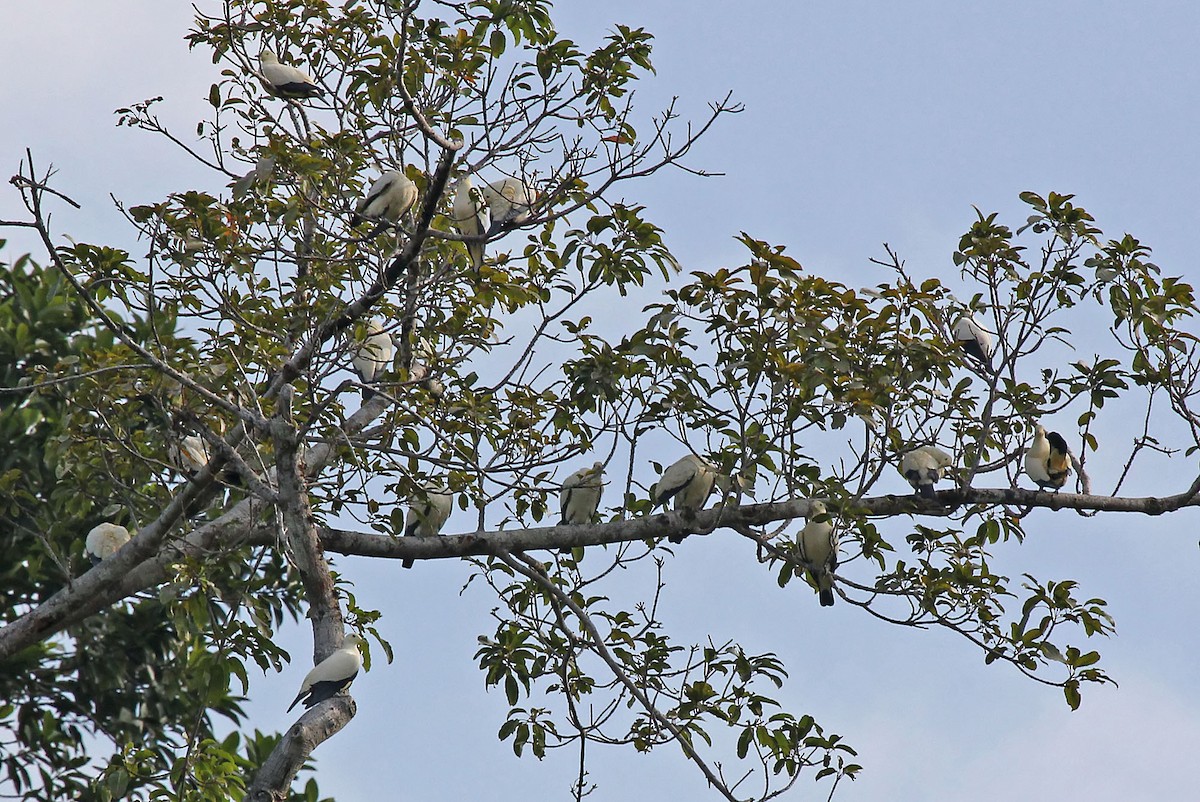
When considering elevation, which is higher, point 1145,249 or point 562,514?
point 1145,249

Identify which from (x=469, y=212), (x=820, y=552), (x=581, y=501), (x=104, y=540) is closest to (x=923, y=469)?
(x=820, y=552)

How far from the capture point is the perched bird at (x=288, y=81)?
5156 mm

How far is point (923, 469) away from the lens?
4652 mm

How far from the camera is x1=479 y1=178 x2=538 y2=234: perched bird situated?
14.7 ft

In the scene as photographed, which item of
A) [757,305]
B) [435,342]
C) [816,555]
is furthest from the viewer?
[435,342]

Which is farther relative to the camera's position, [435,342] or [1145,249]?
[435,342]

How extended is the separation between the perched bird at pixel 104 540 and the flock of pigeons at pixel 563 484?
0.71m

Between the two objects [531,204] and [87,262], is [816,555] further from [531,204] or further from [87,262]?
[87,262]

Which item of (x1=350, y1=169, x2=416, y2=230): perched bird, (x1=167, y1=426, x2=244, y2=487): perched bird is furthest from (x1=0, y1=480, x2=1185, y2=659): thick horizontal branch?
(x1=350, y1=169, x2=416, y2=230): perched bird

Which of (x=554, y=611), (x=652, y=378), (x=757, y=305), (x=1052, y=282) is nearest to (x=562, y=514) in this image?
(x=554, y=611)

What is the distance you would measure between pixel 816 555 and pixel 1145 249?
1.55 m

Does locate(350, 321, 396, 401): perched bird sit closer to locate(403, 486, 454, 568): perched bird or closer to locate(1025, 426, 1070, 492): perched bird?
locate(403, 486, 454, 568): perched bird

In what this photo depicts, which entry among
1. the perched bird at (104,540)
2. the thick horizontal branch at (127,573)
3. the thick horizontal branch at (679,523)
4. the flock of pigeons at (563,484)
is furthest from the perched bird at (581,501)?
the perched bird at (104,540)

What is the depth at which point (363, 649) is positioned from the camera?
15.3ft
